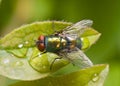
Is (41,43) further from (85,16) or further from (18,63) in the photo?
(85,16)

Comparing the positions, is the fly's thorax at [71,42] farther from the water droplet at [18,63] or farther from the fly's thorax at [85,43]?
the water droplet at [18,63]

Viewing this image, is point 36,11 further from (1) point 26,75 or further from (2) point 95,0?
(1) point 26,75

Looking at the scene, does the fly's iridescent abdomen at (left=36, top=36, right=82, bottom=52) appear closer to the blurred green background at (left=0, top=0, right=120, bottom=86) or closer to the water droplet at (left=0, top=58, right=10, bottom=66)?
the water droplet at (left=0, top=58, right=10, bottom=66)

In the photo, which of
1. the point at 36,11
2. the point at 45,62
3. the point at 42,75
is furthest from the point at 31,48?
the point at 36,11

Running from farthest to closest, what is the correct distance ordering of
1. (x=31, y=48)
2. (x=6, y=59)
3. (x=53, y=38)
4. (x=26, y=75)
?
(x=53, y=38), (x=31, y=48), (x=6, y=59), (x=26, y=75)

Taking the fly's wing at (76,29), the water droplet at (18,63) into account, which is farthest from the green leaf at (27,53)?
the fly's wing at (76,29)

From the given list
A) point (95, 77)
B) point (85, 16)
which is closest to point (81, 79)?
point (95, 77)

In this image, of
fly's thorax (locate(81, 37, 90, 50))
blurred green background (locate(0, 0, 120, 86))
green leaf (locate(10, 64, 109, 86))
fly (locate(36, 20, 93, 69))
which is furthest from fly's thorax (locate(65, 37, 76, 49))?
blurred green background (locate(0, 0, 120, 86))
